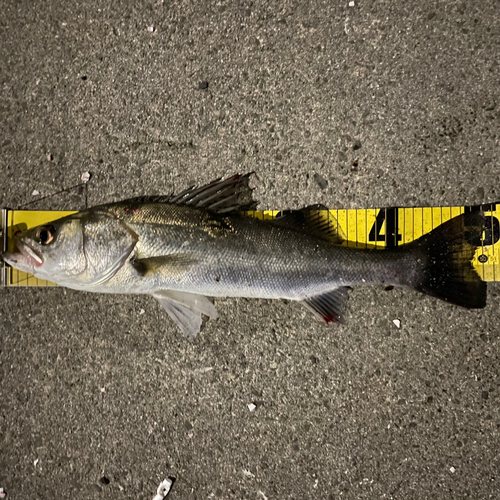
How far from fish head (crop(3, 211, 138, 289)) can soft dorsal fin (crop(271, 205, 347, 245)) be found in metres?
0.98

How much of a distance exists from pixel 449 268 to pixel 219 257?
1.43 metres

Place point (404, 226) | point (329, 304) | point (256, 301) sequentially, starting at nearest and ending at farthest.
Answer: point (329, 304)
point (404, 226)
point (256, 301)

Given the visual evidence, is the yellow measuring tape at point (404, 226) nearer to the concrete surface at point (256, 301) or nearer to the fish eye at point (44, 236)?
the concrete surface at point (256, 301)

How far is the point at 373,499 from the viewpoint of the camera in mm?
2479

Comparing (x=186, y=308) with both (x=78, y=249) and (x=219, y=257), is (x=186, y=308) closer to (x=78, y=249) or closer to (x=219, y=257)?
(x=219, y=257)

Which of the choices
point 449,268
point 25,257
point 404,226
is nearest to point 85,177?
point 25,257

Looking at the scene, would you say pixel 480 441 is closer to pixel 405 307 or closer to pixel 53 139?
pixel 405 307

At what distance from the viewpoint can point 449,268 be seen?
2.26m

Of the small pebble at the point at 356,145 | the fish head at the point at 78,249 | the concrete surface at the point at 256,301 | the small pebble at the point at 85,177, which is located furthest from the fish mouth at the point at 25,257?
the small pebble at the point at 356,145

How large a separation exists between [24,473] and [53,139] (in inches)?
97.5

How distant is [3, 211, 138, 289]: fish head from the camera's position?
7.34 feet

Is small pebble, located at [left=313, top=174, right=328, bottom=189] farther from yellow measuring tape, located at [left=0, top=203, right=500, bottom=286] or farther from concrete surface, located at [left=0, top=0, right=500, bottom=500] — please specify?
yellow measuring tape, located at [left=0, top=203, right=500, bottom=286]

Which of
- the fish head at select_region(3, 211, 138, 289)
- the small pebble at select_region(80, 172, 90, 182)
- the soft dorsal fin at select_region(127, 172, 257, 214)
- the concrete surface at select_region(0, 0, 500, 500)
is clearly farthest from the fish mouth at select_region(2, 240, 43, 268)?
the soft dorsal fin at select_region(127, 172, 257, 214)

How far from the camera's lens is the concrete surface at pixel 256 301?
8.13 feet
